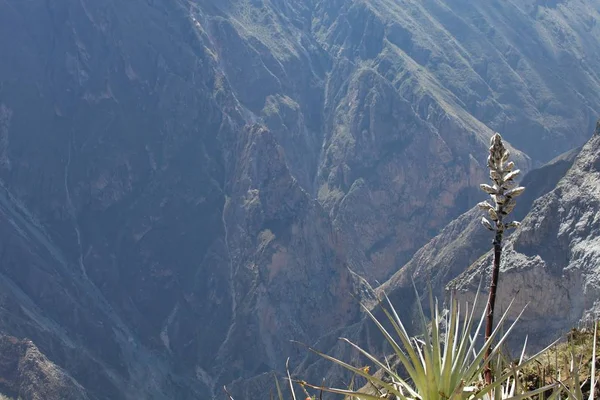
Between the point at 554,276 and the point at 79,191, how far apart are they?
118m

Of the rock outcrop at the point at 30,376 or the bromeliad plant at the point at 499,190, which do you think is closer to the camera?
the bromeliad plant at the point at 499,190

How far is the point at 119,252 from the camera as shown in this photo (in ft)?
551

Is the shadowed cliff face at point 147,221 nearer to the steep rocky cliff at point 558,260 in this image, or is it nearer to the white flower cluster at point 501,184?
the steep rocky cliff at point 558,260

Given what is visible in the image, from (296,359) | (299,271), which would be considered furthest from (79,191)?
(296,359)

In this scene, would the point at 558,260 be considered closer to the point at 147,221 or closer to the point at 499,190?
the point at 499,190

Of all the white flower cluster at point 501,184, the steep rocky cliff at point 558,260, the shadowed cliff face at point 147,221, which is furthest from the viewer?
the shadowed cliff face at point 147,221

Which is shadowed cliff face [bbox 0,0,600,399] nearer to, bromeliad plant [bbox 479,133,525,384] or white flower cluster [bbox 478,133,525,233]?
bromeliad plant [bbox 479,133,525,384]

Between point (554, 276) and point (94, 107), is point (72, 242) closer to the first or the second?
point (94, 107)

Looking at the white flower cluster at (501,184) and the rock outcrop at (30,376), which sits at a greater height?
the white flower cluster at (501,184)

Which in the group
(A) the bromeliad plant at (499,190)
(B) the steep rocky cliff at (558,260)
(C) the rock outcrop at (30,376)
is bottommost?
(C) the rock outcrop at (30,376)

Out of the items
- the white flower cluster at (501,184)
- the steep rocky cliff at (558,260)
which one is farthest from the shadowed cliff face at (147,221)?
the white flower cluster at (501,184)

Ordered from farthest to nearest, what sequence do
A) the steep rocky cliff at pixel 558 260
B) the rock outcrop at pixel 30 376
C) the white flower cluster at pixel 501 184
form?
the rock outcrop at pixel 30 376, the steep rocky cliff at pixel 558 260, the white flower cluster at pixel 501 184

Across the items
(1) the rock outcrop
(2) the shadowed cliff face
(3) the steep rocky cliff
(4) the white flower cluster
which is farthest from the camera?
(2) the shadowed cliff face

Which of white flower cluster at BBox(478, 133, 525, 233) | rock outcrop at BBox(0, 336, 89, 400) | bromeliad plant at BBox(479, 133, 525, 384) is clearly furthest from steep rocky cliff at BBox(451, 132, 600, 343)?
white flower cluster at BBox(478, 133, 525, 233)
